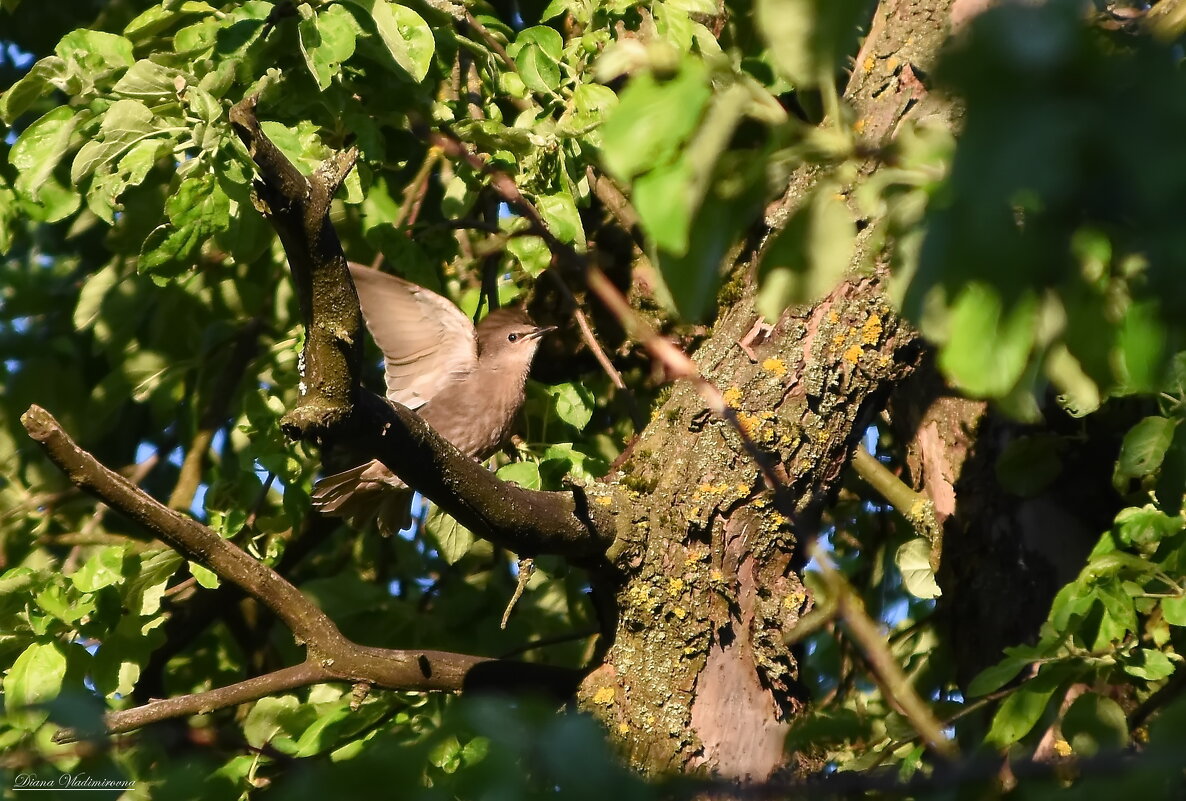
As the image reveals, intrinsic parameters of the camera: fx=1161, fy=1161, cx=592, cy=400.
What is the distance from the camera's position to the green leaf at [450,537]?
3.53 metres

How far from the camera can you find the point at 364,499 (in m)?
4.06

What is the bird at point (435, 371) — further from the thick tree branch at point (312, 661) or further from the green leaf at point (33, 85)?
the green leaf at point (33, 85)

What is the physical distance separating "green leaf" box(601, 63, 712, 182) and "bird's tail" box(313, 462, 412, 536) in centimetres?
296

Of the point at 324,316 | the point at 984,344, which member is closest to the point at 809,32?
the point at 984,344

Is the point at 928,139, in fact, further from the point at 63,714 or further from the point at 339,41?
the point at 339,41

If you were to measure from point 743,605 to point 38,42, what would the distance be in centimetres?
354

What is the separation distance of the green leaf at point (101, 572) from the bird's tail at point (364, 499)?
2.80 feet

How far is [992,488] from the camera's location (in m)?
4.00

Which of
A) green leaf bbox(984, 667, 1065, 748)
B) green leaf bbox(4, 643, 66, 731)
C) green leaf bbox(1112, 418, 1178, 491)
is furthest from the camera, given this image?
green leaf bbox(4, 643, 66, 731)

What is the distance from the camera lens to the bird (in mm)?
3996

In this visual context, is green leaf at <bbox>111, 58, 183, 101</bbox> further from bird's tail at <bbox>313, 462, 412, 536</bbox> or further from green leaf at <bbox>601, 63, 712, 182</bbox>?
green leaf at <bbox>601, 63, 712, 182</bbox>

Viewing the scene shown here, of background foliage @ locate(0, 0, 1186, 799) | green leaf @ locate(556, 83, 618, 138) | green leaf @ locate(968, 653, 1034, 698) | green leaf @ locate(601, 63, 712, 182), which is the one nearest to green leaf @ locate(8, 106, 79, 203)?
background foliage @ locate(0, 0, 1186, 799)

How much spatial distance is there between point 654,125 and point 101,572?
8.37ft

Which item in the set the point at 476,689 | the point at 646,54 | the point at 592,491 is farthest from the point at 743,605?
the point at 646,54
